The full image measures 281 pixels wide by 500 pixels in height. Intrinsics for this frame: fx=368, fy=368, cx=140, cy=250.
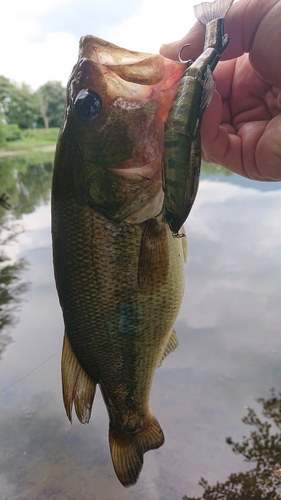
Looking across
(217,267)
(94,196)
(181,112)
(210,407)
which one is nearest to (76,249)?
(94,196)

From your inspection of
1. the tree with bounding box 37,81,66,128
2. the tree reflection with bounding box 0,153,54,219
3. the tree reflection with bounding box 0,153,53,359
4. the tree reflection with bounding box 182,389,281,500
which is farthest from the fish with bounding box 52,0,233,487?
the tree with bounding box 37,81,66,128

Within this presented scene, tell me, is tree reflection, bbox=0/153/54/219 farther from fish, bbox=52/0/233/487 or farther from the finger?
fish, bbox=52/0/233/487

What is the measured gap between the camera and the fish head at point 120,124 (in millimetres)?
1048

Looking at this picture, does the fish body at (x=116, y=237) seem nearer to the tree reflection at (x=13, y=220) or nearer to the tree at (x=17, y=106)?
the tree reflection at (x=13, y=220)

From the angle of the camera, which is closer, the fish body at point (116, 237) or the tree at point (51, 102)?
the fish body at point (116, 237)

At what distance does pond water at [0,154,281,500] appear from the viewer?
9.56 ft

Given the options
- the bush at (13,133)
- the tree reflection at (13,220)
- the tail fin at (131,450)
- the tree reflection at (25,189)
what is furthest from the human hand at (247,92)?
the bush at (13,133)

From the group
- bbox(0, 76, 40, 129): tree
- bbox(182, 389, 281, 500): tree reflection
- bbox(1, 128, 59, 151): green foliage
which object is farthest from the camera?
bbox(0, 76, 40, 129): tree

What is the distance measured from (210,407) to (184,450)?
19.4 inches

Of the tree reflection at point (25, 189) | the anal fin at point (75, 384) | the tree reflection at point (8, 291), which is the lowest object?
the tree reflection at point (25, 189)

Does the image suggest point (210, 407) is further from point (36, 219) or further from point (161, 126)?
point (36, 219)

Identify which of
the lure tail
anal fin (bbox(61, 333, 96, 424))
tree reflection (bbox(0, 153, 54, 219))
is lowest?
tree reflection (bbox(0, 153, 54, 219))

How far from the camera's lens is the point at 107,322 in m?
1.26

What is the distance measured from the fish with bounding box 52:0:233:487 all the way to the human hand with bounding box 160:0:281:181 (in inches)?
23.8
